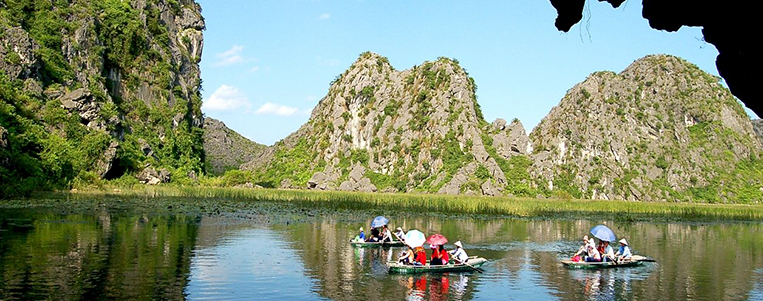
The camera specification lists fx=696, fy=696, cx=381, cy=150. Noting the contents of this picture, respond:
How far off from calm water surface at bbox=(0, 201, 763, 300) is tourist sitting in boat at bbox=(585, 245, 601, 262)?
0.78 metres

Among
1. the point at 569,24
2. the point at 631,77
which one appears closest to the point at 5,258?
the point at 569,24

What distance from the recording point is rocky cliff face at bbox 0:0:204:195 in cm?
6328

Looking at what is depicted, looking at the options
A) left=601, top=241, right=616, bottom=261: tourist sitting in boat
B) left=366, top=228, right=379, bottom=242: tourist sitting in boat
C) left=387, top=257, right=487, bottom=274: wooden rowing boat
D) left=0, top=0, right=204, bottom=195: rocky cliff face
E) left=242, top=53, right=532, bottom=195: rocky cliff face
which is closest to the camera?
left=387, top=257, right=487, bottom=274: wooden rowing boat

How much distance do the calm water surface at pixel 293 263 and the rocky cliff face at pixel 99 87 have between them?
929 inches

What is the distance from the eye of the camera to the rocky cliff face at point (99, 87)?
208 ft

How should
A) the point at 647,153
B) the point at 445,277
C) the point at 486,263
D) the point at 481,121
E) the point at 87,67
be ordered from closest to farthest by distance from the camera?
the point at 445,277 → the point at 486,263 → the point at 87,67 → the point at 481,121 → the point at 647,153

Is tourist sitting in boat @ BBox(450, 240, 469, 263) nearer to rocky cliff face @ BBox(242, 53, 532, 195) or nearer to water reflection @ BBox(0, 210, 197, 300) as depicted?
water reflection @ BBox(0, 210, 197, 300)

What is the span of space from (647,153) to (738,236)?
109984 millimetres

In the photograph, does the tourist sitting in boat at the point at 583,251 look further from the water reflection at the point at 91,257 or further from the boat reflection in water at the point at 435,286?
the water reflection at the point at 91,257

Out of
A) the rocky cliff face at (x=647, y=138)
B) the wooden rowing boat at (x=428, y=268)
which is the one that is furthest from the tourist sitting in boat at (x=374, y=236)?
the rocky cliff face at (x=647, y=138)

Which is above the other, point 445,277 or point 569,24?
point 569,24

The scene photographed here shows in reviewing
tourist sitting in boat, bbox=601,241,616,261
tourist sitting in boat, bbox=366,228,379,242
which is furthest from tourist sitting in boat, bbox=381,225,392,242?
tourist sitting in boat, bbox=601,241,616,261

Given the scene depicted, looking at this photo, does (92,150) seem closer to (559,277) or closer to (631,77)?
(559,277)

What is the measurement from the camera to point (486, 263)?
26.6 metres
